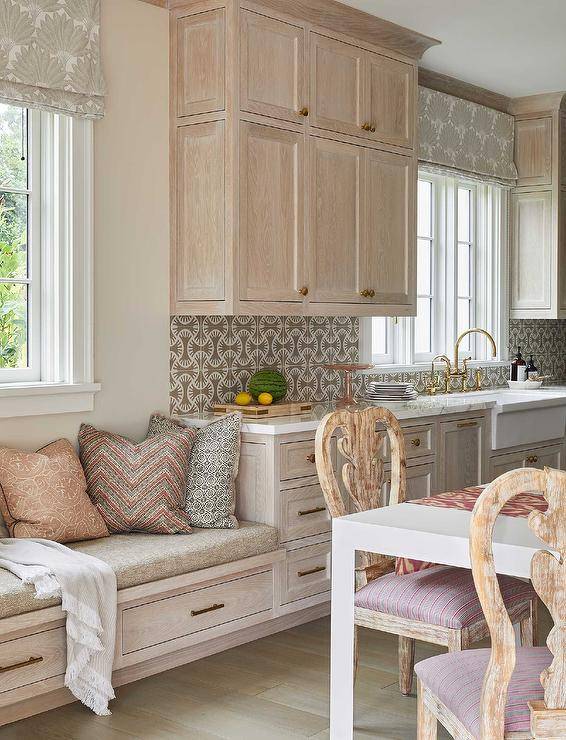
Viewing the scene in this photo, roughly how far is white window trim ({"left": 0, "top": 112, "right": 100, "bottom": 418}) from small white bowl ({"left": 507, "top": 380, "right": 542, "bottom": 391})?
3.31 m

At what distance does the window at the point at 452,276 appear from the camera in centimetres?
569

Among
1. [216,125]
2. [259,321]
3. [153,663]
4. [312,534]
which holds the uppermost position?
[216,125]

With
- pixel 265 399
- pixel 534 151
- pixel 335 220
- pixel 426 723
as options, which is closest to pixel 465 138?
pixel 534 151

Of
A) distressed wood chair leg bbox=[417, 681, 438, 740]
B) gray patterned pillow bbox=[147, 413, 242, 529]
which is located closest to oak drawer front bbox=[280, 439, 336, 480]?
gray patterned pillow bbox=[147, 413, 242, 529]

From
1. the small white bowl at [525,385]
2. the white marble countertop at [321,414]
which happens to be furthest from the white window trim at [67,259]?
the small white bowl at [525,385]

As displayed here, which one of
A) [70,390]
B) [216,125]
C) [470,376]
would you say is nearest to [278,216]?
[216,125]

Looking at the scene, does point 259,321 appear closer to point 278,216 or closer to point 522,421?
point 278,216

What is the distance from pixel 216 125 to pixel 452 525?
7.05 feet

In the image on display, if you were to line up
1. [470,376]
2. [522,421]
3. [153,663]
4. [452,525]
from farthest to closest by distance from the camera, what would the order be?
[470,376], [522,421], [153,663], [452,525]

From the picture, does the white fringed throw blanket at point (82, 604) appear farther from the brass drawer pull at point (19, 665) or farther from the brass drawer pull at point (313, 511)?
the brass drawer pull at point (313, 511)

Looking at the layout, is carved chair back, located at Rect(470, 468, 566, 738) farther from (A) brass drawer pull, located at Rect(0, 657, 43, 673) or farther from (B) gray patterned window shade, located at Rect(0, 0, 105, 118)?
(B) gray patterned window shade, located at Rect(0, 0, 105, 118)

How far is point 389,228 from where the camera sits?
4816 mm

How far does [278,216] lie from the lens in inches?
165

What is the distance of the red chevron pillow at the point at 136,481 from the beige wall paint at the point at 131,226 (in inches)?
6.2
